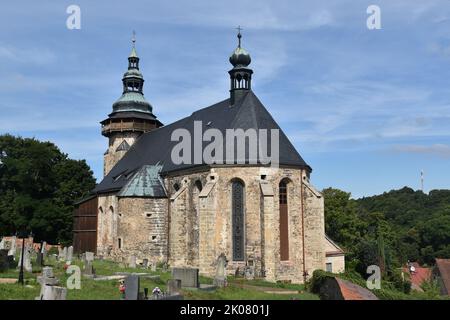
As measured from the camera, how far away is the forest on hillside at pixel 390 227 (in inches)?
1446

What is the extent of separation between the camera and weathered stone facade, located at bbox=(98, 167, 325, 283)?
26580mm

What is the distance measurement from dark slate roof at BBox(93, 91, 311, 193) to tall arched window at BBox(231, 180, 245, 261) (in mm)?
2951

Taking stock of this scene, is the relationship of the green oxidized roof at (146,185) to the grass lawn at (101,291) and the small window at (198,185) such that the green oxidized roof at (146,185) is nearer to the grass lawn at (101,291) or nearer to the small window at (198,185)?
the small window at (198,185)

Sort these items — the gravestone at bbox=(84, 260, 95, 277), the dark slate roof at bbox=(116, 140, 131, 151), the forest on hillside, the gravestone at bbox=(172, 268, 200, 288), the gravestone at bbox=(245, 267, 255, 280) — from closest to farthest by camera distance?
the gravestone at bbox=(172, 268, 200, 288) < the gravestone at bbox=(84, 260, 95, 277) < the gravestone at bbox=(245, 267, 255, 280) < the forest on hillside < the dark slate roof at bbox=(116, 140, 131, 151)

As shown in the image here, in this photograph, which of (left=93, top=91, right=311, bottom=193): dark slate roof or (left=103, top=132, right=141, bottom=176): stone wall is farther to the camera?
(left=103, top=132, right=141, bottom=176): stone wall

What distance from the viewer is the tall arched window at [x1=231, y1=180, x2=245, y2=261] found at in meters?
27.1

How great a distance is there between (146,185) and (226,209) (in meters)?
7.37

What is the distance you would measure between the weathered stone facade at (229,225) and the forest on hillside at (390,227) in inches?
362

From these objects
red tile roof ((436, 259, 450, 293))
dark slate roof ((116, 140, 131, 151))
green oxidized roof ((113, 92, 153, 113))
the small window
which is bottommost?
red tile roof ((436, 259, 450, 293))

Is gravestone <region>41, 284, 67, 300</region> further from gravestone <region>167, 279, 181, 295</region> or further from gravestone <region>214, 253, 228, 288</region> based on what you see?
gravestone <region>214, 253, 228, 288</region>

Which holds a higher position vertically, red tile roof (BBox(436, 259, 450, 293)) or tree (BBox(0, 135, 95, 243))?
tree (BBox(0, 135, 95, 243))

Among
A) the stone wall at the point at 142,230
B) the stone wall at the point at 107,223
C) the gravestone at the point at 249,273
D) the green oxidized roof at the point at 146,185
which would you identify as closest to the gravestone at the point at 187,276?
the gravestone at the point at 249,273

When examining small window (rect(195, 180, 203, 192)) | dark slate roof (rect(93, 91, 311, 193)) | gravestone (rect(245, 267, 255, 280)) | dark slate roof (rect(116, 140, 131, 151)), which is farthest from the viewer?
dark slate roof (rect(116, 140, 131, 151))

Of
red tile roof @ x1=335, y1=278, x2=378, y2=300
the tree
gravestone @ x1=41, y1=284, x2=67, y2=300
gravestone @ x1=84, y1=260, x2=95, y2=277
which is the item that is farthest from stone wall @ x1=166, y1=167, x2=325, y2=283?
the tree
